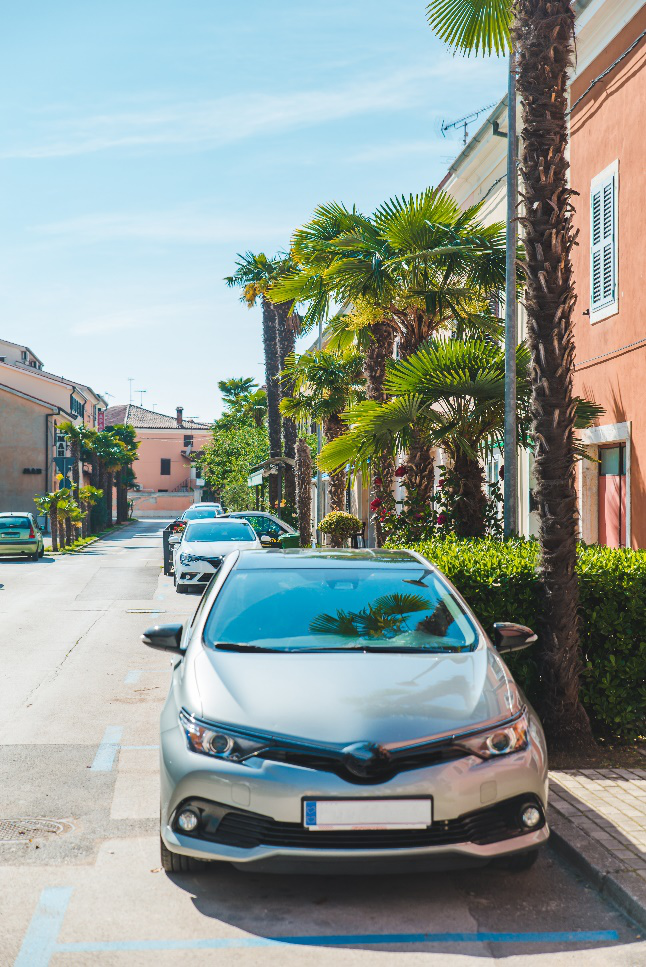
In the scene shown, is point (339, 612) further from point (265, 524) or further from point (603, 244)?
point (265, 524)

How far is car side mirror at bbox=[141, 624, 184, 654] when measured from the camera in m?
5.57

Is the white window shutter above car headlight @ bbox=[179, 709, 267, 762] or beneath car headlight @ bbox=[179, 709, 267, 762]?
above

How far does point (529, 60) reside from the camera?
700cm

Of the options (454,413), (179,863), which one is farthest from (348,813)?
(454,413)

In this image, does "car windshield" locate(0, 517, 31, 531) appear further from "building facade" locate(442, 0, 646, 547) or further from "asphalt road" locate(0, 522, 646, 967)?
"asphalt road" locate(0, 522, 646, 967)

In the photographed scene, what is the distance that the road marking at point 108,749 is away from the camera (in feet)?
21.7

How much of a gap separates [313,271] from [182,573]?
726 centimetres

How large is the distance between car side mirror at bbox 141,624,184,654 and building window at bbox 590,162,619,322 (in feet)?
28.8

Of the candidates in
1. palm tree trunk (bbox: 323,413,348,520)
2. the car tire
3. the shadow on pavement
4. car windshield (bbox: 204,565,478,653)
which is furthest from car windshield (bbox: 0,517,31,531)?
the car tire

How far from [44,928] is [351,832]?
1.26 m

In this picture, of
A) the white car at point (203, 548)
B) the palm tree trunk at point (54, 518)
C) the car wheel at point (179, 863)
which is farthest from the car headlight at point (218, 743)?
the palm tree trunk at point (54, 518)

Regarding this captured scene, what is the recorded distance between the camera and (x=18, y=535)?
102ft

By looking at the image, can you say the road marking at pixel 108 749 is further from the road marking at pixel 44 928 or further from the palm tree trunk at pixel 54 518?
the palm tree trunk at pixel 54 518

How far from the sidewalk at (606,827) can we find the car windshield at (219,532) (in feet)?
46.6
